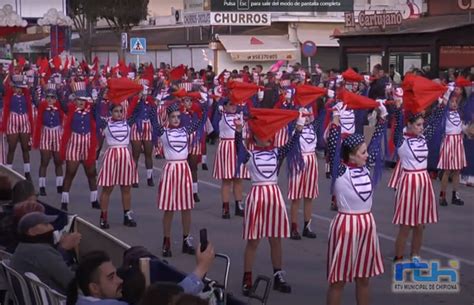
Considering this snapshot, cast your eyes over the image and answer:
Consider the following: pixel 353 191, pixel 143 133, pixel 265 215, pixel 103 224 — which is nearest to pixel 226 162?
pixel 103 224

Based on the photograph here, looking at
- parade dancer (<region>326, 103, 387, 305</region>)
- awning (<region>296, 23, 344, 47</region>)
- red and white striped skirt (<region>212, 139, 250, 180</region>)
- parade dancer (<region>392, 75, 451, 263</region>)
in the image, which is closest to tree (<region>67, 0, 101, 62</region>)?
awning (<region>296, 23, 344, 47</region>)

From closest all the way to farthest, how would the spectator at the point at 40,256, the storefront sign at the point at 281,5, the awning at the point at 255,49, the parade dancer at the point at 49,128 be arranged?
the spectator at the point at 40,256 → the parade dancer at the point at 49,128 → the awning at the point at 255,49 → the storefront sign at the point at 281,5

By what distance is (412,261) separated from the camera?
10.6 m

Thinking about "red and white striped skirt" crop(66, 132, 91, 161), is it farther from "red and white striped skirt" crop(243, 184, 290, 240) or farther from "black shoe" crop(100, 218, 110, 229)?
"red and white striped skirt" crop(243, 184, 290, 240)

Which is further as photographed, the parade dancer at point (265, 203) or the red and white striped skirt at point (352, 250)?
the parade dancer at point (265, 203)

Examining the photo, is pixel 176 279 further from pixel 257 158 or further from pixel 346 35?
pixel 346 35

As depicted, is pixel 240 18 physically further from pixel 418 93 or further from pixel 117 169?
pixel 418 93

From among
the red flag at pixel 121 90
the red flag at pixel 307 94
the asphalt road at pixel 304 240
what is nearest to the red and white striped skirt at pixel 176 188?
the asphalt road at pixel 304 240

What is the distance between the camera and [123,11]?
144 ft

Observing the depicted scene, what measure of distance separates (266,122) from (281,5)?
35.4 m

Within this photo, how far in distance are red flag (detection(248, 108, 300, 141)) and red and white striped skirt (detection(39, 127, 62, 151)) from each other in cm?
749

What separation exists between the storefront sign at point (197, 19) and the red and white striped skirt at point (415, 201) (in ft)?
98.6

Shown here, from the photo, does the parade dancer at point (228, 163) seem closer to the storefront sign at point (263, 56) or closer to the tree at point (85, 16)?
the storefront sign at point (263, 56)

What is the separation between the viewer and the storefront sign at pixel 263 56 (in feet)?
133
